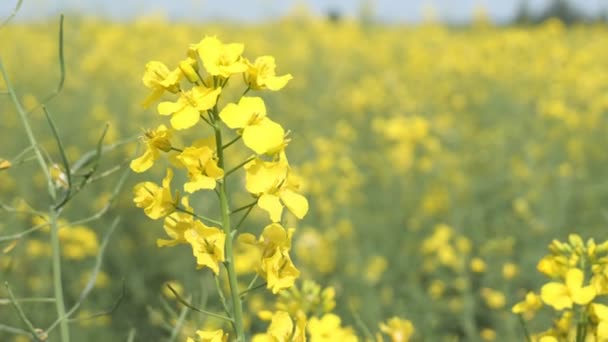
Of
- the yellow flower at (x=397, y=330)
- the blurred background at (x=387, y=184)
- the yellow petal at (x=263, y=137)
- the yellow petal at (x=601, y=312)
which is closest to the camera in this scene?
the yellow petal at (x=263, y=137)

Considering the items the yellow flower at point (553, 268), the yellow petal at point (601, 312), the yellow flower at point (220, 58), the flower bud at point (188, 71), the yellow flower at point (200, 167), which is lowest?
the yellow flower at point (200, 167)

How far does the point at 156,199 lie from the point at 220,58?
0.17 meters

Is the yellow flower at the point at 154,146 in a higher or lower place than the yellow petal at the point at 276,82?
lower

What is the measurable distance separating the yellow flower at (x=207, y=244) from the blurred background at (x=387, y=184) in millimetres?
314

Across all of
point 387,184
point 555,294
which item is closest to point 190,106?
point 555,294

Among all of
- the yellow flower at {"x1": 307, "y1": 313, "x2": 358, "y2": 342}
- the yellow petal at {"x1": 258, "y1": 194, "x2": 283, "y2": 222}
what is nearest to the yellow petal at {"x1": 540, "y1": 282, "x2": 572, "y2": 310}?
the yellow flower at {"x1": 307, "y1": 313, "x2": 358, "y2": 342}

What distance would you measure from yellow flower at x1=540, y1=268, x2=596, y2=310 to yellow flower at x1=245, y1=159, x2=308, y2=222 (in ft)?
1.10

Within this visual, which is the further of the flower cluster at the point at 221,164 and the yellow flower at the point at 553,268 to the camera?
the yellow flower at the point at 553,268

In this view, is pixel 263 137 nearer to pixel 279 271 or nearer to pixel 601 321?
pixel 279 271

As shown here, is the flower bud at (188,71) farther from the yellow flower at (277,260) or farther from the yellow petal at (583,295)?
the yellow petal at (583,295)

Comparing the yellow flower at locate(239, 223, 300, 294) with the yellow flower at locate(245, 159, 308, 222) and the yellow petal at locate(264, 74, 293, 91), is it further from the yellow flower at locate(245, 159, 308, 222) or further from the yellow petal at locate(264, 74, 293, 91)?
the yellow petal at locate(264, 74, 293, 91)

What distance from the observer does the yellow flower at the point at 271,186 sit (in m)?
0.76

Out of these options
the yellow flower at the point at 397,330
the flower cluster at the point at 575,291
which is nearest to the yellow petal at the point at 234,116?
the flower cluster at the point at 575,291

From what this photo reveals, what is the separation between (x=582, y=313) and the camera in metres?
0.93
